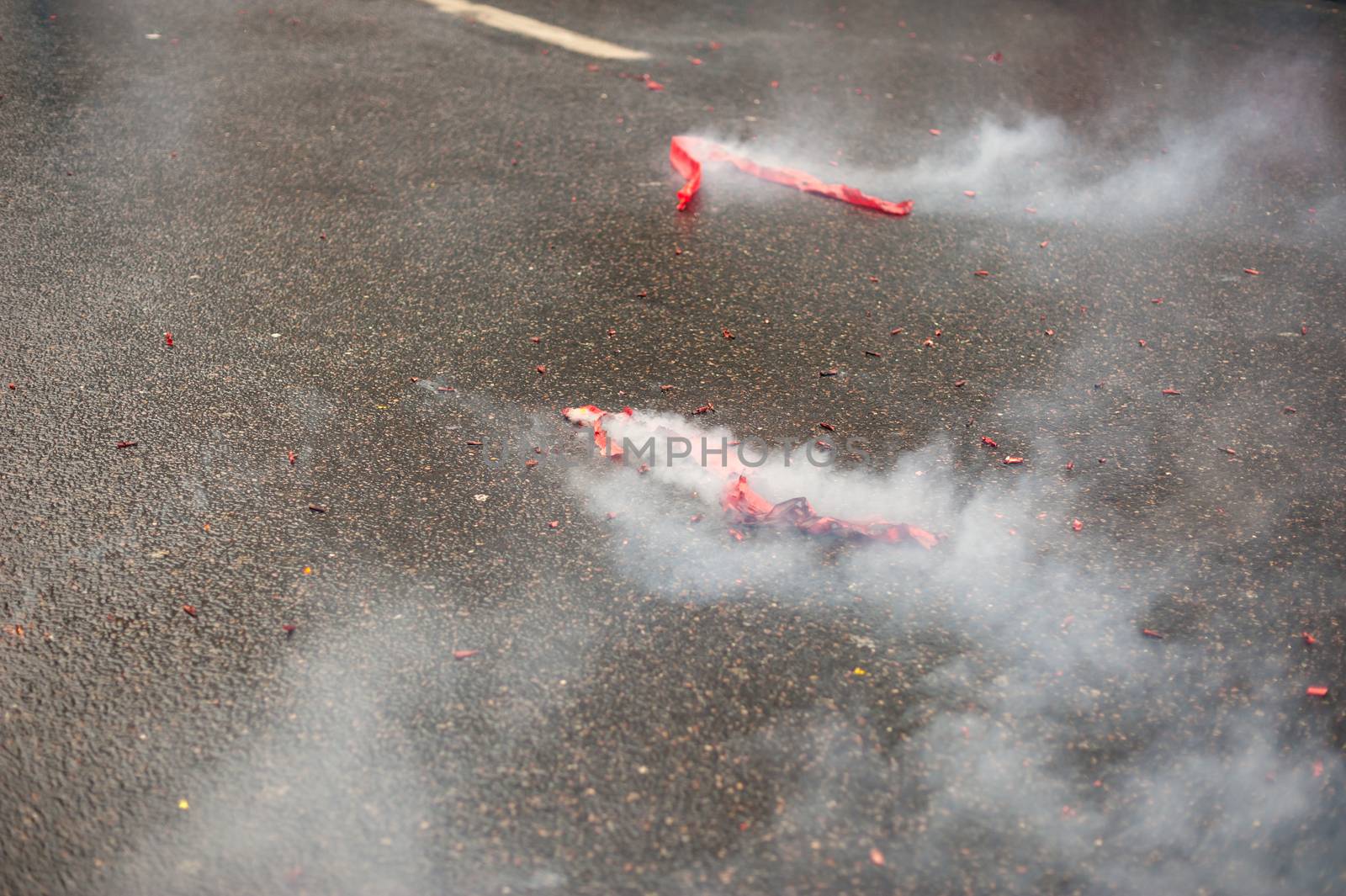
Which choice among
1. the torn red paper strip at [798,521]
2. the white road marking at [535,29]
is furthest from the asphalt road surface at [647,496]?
the white road marking at [535,29]

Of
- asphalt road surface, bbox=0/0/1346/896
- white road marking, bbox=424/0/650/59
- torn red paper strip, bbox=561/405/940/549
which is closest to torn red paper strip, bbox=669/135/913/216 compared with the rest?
asphalt road surface, bbox=0/0/1346/896

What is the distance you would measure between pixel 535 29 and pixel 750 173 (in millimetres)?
2659

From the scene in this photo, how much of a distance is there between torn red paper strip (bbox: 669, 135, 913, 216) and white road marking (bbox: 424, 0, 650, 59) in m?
1.53

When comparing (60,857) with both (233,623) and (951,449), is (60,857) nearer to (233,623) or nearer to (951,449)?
(233,623)

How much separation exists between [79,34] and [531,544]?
5.65 metres

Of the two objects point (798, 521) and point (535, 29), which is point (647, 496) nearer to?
point (798, 521)

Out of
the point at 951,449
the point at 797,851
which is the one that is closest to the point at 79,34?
the point at 951,449

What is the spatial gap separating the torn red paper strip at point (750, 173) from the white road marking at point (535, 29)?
5.02ft

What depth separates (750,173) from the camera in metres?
5.60

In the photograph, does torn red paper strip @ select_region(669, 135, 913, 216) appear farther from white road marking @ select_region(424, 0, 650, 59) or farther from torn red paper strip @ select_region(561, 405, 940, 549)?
torn red paper strip @ select_region(561, 405, 940, 549)

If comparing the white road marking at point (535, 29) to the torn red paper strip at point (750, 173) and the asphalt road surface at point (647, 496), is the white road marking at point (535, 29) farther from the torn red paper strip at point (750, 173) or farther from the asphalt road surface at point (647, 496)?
the torn red paper strip at point (750, 173)

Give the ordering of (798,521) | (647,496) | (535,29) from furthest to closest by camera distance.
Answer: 1. (535,29)
2. (647,496)
3. (798,521)

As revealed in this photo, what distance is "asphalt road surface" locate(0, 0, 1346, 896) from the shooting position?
2.46m

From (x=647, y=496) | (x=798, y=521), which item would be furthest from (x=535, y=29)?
(x=798, y=521)
